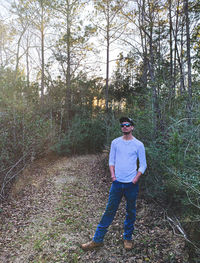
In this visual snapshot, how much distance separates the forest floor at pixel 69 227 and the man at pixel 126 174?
0.35 metres

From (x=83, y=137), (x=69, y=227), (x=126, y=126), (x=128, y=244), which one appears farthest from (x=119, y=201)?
(x=83, y=137)

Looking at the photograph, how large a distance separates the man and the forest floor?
1.14 ft

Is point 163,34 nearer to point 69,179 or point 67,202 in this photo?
point 69,179

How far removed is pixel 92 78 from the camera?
14.7 meters

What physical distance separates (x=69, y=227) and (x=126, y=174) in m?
2.07

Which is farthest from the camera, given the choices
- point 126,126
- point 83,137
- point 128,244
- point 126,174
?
point 83,137

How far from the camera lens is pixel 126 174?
Result: 9.98ft

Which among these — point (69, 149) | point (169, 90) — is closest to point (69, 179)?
point (69, 149)

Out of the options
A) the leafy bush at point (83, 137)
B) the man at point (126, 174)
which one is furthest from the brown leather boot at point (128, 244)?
the leafy bush at point (83, 137)

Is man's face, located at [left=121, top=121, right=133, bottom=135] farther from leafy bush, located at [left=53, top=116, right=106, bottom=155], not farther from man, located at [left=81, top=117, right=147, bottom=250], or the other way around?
leafy bush, located at [left=53, top=116, right=106, bottom=155]

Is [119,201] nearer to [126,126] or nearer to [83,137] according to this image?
[126,126]

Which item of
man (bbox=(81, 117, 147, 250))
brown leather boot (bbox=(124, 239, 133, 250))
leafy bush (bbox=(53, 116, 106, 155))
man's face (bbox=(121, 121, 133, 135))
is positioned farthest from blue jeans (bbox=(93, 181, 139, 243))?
leafy bush (bbox=(53, 116, 106, 155))

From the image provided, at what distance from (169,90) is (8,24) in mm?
13030

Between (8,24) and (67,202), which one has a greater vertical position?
(8,24)
